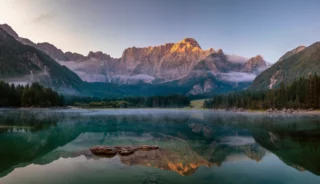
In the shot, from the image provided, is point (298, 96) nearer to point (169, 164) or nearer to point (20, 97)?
point (169, 164)

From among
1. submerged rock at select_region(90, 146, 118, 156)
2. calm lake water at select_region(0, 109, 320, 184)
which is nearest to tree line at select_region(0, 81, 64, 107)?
calm lake water at select_region(0, 109, 320, 184)

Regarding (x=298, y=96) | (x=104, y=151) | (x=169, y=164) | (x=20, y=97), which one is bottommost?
(x=169, y=164)

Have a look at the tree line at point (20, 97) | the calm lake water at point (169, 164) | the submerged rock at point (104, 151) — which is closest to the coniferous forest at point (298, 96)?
the calm lake water at point (169, 164)

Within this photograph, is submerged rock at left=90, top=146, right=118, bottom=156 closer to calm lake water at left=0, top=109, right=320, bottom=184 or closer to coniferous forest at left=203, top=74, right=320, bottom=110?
calm lake water at left=0, top=109, right=320, bottom=184

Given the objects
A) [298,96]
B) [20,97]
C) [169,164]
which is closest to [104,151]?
[169,164]

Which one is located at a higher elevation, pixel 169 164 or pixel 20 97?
pixel 20 97

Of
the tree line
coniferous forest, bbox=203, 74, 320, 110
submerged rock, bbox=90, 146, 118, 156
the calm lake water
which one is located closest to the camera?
the calm lake water

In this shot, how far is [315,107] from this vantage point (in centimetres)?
14738

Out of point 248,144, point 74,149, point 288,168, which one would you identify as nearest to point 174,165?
point 288,168

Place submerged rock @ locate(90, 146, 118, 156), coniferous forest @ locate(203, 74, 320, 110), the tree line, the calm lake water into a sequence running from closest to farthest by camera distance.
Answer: the calm lake water
submerged rock @ locate(90, 146, 118, 156)
coniferous forest @ locate(203, 74, 320, 110)
the tree line

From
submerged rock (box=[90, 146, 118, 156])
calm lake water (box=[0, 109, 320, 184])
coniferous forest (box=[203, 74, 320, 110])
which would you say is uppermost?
coniferous forest (box=[203, 74, 320, 110])

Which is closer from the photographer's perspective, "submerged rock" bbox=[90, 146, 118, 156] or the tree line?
"submerged rock" bbox=[90, 146, 118, 156]

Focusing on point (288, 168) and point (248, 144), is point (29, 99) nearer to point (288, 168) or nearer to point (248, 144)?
point (248, 144)

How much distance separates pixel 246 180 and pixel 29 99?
189515 millimetres
